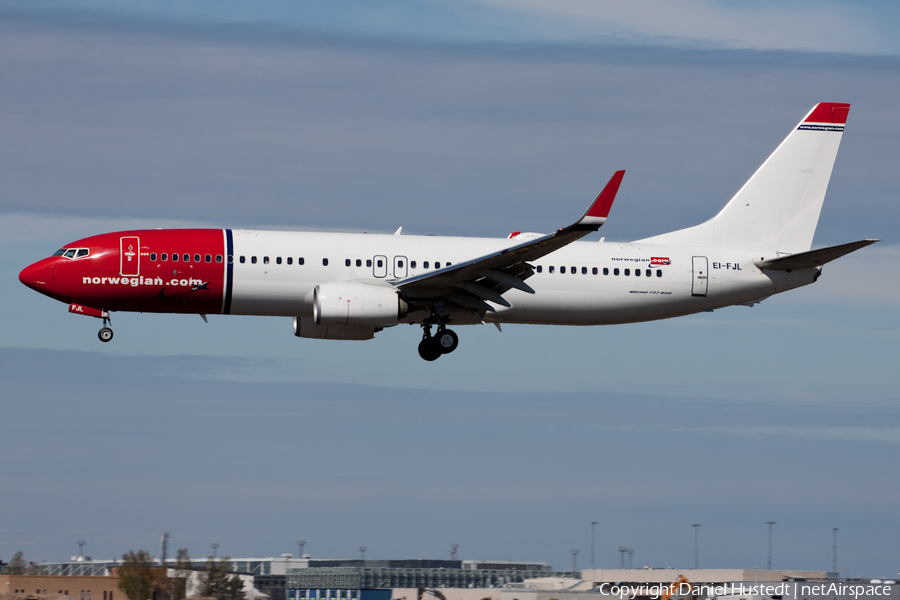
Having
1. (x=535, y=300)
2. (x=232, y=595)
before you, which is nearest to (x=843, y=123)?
(x=535, y=300)

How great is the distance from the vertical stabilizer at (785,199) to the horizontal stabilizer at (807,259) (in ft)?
5.97

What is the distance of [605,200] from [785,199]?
53.4ft

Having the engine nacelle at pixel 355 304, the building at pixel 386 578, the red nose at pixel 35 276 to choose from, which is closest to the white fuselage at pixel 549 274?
the engine nacelle at pixel 355 304

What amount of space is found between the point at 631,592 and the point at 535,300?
20.3 meters

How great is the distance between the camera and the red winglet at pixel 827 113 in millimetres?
50312

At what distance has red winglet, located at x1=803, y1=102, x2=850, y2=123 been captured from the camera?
50.3 meters

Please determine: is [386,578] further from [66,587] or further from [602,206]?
[602,206]

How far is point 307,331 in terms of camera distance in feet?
146

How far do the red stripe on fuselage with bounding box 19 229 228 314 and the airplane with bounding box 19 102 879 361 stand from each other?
0.16ft

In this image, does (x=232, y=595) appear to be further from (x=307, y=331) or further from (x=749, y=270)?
(x=749, y=270)

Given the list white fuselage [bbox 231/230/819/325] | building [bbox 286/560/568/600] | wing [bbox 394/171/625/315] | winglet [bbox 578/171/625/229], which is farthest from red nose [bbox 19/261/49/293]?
building [bbox 286/560/568/600]

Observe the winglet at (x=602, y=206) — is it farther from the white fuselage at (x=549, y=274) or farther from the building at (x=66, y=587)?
the building at (x=66, y=587)

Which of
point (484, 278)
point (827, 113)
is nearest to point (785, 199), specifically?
point (827, 113)

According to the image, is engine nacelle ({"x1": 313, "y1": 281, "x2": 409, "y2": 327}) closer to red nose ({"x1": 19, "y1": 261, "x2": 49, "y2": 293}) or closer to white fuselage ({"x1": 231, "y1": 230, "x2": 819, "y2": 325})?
white fuselage ({"x1": 231, "y1": 230, "x2": 819, "y2": 325})
